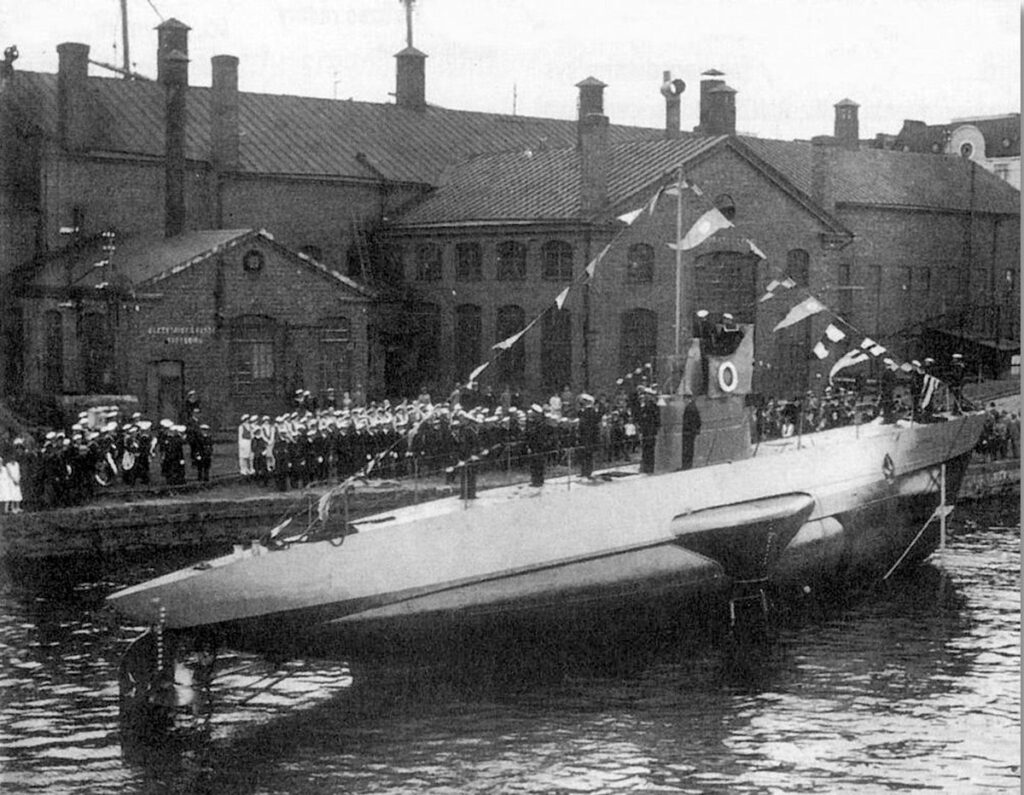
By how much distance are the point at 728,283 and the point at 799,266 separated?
3967mm

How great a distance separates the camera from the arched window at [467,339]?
33.2m

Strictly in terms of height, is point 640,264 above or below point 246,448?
above

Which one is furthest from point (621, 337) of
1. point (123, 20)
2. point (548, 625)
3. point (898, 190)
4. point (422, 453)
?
point (123, 20)

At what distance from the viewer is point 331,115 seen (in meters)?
37.0

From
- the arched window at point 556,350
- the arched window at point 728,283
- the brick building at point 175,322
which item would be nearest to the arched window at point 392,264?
the arched window at point 556,350

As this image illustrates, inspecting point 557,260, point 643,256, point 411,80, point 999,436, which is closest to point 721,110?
point 643,256

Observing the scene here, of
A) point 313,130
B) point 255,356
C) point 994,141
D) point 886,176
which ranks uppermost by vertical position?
point 313,130

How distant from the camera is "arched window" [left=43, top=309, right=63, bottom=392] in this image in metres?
28.0

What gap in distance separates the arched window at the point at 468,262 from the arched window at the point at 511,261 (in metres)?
0.55

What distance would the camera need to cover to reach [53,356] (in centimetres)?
2817

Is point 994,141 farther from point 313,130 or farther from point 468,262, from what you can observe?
point 313,130

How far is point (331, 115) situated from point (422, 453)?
13900mm

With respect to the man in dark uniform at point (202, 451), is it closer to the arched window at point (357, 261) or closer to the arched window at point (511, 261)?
the arched window at point (357, 261)

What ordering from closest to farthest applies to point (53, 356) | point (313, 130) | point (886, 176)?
point (53, 356) < point (313, 130) < point (886, 176)
